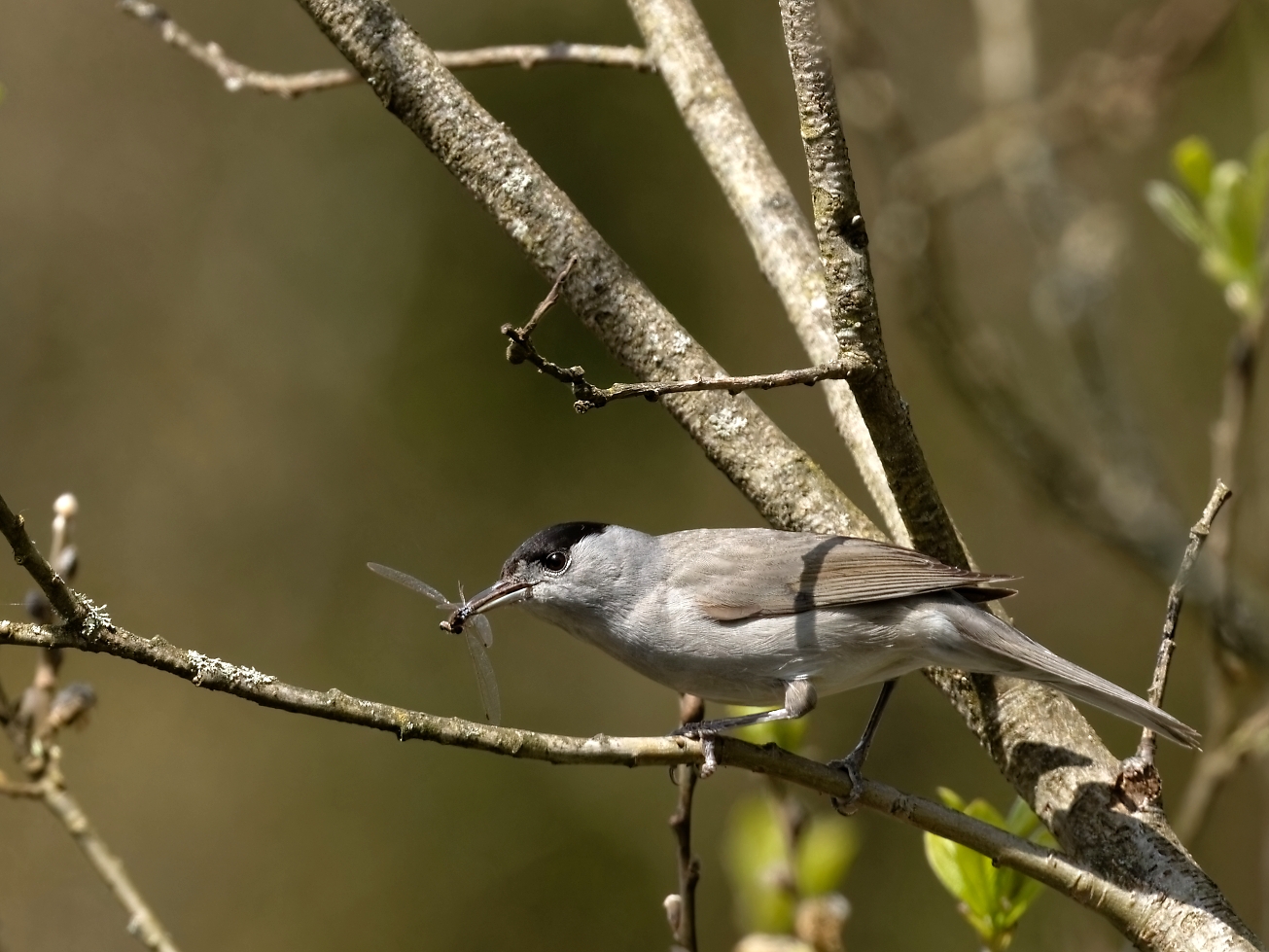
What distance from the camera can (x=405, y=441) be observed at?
734cm

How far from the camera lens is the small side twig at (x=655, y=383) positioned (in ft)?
6.35

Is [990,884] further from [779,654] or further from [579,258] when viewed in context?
[579,258]

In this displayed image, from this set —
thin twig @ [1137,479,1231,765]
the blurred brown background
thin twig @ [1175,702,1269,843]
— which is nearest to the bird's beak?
thin twig @ [1137,479,1231,765]

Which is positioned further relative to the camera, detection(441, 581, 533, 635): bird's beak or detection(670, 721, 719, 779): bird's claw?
detection(441, 581, 533, 635): bird's beak

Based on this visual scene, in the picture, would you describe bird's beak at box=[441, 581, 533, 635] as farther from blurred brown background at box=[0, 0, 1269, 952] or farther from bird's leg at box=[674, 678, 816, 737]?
blurred brown background at box=[0, 0, 1269, 952]

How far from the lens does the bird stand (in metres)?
2.79

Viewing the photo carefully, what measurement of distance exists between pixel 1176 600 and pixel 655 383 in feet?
4.05

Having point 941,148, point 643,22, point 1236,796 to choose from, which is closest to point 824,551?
point 643,22

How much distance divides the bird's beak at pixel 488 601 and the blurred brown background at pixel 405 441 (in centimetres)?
347

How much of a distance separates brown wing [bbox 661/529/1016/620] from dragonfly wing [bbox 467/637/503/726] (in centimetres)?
58

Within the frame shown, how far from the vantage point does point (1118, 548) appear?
2.93 m

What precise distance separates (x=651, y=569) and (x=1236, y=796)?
4.68m

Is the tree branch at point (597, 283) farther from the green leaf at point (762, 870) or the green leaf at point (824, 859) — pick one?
the green leaf at point (762, 870)

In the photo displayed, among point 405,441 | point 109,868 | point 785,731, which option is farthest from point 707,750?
point 405,441
